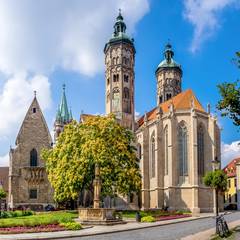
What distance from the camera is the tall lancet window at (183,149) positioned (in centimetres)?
6125

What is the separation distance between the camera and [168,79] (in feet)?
307

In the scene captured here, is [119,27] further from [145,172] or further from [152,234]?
[152,234]

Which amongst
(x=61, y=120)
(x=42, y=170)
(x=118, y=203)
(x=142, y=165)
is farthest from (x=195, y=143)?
(x=61, y=120)

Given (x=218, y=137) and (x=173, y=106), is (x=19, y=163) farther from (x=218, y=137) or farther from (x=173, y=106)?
(x=218, y=137)

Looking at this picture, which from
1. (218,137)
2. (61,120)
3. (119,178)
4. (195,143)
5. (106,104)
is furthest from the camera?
(61,120)

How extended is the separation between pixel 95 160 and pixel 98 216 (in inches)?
471

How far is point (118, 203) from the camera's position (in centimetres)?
6869

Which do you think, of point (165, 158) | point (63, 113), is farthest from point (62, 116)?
point (165, 158)

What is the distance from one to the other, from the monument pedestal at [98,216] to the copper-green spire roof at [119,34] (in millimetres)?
51135

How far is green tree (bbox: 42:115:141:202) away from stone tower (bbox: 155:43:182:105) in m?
43.4

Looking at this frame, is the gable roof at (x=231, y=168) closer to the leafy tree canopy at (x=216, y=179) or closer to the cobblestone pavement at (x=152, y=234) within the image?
the leafy tree canopy at (x=216, y=179)

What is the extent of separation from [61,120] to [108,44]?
102 ft

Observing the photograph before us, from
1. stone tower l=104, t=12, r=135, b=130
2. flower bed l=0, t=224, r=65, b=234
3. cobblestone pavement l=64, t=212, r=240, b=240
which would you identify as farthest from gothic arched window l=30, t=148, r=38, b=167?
cobblestone pavement l=64, t=212, r=240, b=240

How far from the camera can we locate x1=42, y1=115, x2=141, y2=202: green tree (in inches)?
1799
